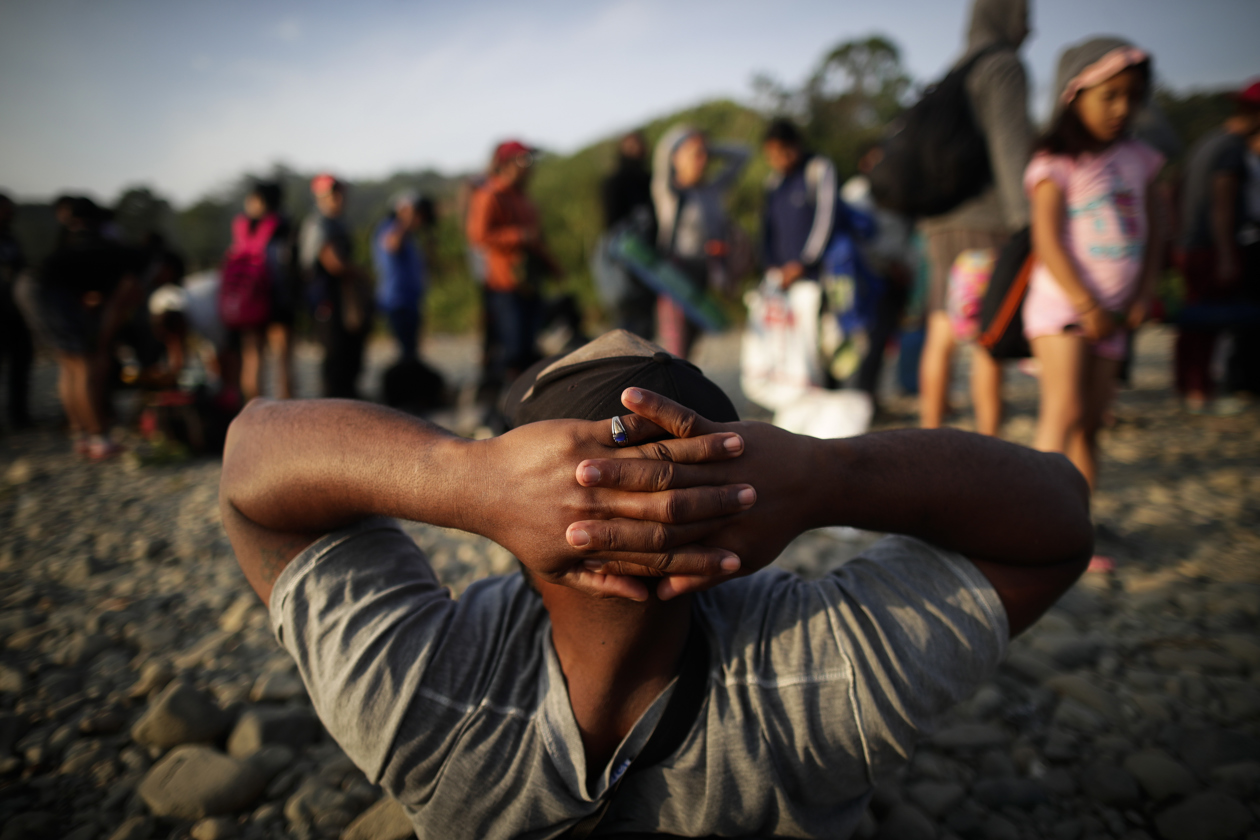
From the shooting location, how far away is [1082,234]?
2.57 metres

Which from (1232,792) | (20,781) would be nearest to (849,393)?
(1232,792)

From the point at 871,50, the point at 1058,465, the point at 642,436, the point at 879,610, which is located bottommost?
the point at 879,610

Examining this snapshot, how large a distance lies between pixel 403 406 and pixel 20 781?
4.59 metres

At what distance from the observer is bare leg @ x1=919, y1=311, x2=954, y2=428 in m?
3.67

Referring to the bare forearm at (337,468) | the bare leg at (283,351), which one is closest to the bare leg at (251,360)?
the bare leg at (283,351)

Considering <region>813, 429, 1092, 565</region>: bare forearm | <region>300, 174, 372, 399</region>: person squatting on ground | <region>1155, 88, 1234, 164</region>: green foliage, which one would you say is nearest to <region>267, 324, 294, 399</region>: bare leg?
<region>300, 174, 372, 399</region>: person squatting on ground

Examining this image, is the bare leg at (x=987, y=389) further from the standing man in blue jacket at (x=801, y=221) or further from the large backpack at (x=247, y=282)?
the large backpack at (x=247, y=282)

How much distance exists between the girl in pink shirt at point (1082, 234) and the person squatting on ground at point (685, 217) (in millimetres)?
2816

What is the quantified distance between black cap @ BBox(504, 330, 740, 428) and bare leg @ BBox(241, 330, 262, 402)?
5497 millimetres

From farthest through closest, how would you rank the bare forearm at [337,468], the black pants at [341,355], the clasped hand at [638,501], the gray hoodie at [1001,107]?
the black pants at [341,355], the gray hoodie at [1001,107], the bare forearm at [337,468], the clasped hand at [638,501]

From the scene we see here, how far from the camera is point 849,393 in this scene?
4570 millimetres

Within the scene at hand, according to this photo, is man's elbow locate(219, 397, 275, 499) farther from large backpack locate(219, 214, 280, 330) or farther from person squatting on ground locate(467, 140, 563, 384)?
large backpack locate(219, 214, 280, 330)

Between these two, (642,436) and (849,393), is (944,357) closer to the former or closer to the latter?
(849,393)

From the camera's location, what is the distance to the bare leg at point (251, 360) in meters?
5.66
